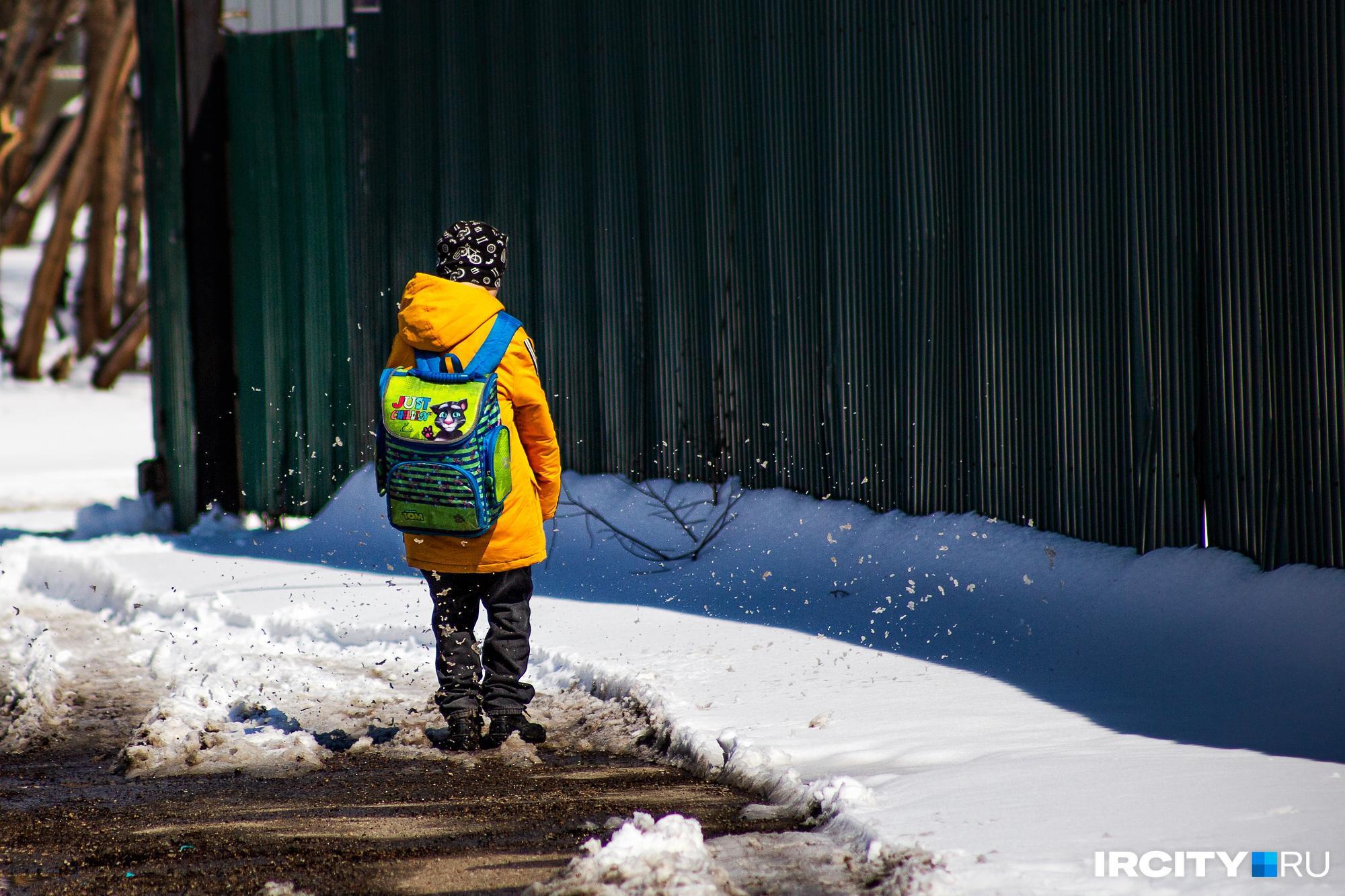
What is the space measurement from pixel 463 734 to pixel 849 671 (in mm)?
1451

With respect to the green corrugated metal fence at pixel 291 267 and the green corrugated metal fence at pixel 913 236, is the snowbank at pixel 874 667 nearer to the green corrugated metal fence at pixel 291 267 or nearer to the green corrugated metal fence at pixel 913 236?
the green corrugated metal fence at pixel 913 236

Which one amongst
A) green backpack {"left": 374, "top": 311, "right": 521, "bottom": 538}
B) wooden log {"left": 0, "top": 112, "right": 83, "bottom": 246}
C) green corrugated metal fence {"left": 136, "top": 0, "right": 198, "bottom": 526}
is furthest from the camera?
wooden log {"left": 0, "top": 112, "right": 83, "bottom": 246}

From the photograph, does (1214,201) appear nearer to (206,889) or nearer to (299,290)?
(206,889)

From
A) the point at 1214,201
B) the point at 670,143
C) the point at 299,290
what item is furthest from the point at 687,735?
the point at 299,290

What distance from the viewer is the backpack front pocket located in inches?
174

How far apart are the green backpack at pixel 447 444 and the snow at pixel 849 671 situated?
870 mm

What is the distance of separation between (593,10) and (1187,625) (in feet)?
15.3

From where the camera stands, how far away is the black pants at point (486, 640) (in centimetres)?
468

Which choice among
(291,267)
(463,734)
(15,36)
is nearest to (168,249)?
(291,267)

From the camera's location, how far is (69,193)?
18.6m

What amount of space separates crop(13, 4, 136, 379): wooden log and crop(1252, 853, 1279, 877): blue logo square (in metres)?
18.0

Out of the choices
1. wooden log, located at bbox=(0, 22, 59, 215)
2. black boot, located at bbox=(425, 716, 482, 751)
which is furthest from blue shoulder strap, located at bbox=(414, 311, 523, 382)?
wooden log, located at bbox=(0, 22, 59, 215)

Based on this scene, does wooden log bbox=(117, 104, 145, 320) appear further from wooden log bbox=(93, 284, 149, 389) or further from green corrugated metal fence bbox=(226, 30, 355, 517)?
green corrugated metal fence bbox=(226, 30, 355, 517)

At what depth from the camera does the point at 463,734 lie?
4.70m
